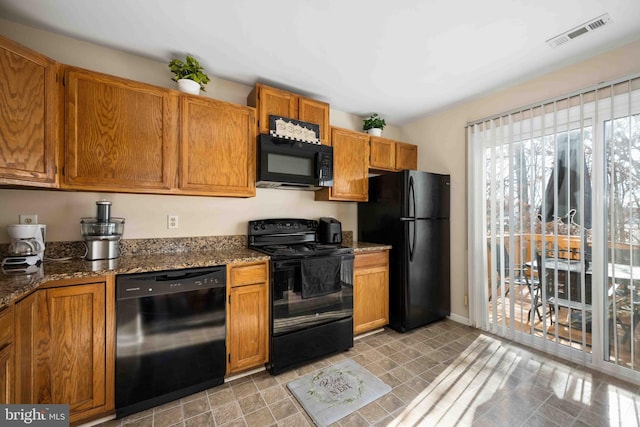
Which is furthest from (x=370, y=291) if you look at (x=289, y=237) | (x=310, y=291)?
(x=289, y=237)

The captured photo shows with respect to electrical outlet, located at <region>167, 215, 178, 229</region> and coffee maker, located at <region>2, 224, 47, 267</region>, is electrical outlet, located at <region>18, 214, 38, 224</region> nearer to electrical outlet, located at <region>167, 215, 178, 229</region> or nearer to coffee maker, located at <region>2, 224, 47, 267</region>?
coffee maker, located at <region>2, 224, 47, 267</region>

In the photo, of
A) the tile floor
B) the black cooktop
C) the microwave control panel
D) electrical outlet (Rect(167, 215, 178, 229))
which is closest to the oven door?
the black cooktop

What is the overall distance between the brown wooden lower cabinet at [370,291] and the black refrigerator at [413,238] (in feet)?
0.35

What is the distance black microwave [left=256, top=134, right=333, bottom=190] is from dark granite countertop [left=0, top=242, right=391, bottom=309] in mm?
717

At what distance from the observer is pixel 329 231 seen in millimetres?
2846

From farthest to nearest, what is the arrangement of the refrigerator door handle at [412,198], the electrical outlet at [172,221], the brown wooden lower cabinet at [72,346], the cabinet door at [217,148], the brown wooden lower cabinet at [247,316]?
the refrigerator door handle at [412,198]
the electrical outlet at [172,221]
the cabinet door at [217,148]
the brown wooden lower cabinet at [247,316]
the brown wooden lower cabinet at [72,346]

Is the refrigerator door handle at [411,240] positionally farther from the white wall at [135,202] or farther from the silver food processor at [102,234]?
the silver food processor at [102,234]

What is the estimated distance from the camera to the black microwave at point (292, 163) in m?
2.30

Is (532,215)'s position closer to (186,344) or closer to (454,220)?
(454,220)

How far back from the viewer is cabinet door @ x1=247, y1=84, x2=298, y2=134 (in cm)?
236

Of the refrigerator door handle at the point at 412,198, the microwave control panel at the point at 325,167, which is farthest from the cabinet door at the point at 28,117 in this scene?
the refrigerator door handle at the point at 412,198

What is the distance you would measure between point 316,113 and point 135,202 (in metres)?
1.82

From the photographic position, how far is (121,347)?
1593 millimetres

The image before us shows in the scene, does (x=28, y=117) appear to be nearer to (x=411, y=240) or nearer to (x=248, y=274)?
(x=248, y=274)
